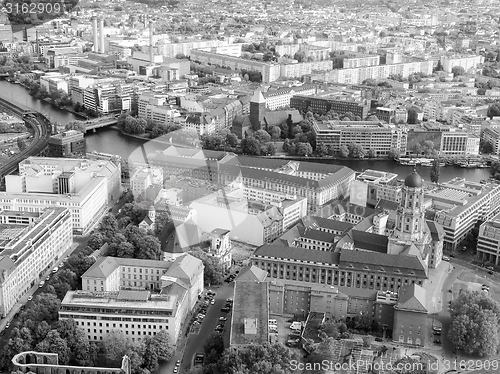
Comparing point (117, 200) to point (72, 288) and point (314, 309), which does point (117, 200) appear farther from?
point (314, 309)

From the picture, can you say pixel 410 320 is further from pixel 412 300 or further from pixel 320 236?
pixel 320 236

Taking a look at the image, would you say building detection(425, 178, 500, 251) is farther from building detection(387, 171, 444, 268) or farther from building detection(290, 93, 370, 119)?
building detection(290, 93, 370, 119)

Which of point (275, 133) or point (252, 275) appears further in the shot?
point (275, 133)

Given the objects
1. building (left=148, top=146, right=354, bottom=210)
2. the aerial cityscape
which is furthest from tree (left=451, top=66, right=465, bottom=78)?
building (left=148, top=146, right=354, bottom=210)

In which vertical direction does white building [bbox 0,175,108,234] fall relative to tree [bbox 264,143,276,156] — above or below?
above

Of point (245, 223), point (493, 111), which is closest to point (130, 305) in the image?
point (245, 223)

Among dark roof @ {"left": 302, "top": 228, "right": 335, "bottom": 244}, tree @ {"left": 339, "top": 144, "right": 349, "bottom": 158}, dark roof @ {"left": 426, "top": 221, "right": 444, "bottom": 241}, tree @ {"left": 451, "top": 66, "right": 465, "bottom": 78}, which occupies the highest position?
tree @ {"left": 451, "top": 66, "right": 465, "bottom": 78}

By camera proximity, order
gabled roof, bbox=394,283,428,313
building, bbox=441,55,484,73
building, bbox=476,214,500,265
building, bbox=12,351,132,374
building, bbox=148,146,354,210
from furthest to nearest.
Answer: building, bbox=441,55,484,73 → building, bbox=148,146,354,210 → building, bbox=476,214,500,265 → gabled roof, bbox=394,283,428,313 → building, bbox=12,351,132,374

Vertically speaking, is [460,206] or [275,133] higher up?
[460,206]
